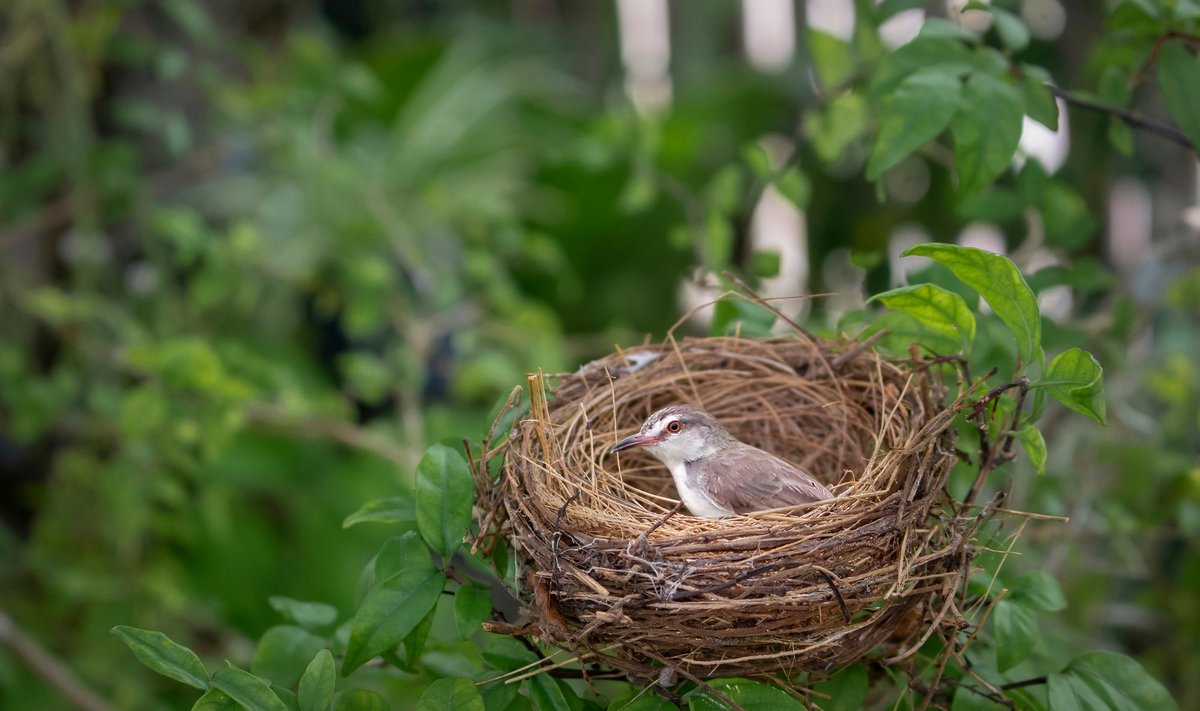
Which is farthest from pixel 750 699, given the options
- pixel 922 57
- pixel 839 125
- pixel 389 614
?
pixel 839 125

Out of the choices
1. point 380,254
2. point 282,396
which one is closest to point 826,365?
point 282,396

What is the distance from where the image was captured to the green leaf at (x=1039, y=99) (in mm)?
1693

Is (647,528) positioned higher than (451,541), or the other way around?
(451,541)

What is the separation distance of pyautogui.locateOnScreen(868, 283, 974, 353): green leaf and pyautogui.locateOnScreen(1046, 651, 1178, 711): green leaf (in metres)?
0.51

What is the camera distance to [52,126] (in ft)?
12.1

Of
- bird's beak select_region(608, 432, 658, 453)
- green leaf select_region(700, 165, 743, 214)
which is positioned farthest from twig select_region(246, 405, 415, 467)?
green leaf select_region(700, 165, 743, 214)

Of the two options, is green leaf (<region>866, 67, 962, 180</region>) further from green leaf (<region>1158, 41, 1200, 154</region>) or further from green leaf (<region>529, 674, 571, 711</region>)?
green leaf (<region>529, 674, 571, 711</region>)

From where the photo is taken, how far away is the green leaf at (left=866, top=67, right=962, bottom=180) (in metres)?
1.55

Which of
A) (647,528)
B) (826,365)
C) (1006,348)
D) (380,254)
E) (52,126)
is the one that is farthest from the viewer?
(380,254)

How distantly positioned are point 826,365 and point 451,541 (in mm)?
927

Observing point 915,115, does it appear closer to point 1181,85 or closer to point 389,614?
point 1181,85

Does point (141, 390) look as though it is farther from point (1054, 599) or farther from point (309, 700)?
point (1054, 599)

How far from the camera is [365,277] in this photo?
3.23m

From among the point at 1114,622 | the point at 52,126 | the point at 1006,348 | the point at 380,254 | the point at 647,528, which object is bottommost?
the point at 1114,622
